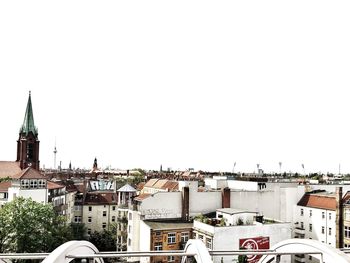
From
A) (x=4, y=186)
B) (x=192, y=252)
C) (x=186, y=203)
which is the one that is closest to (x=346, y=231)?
(x=186, y=203)

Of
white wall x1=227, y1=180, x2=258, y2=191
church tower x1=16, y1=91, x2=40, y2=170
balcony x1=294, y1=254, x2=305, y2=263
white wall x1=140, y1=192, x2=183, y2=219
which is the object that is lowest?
balcony x1=294, y1=254, x2=305, y2=263

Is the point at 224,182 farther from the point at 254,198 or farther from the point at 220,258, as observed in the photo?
the point at 220,258

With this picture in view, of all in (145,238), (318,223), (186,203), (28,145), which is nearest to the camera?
(145,238)

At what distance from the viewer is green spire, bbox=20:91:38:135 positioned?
280ft

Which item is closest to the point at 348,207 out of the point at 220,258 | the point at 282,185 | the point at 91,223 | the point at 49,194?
the point at 282,185

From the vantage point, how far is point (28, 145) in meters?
85.3

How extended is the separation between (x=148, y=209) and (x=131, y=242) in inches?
213

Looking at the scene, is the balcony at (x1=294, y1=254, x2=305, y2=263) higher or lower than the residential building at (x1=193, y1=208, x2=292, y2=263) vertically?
lower

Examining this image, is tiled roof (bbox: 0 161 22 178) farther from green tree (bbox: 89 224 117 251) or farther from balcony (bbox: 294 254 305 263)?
balcony (bbox: 294 254 305 263)

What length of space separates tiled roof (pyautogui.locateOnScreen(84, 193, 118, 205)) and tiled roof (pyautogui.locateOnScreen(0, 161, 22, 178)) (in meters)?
17.5

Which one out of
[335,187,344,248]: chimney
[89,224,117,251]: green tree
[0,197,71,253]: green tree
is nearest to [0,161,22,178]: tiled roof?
[89,224,117,251]: green tree

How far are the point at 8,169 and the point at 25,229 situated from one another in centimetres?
4891

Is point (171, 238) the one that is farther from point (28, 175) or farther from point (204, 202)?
point (28, 175)

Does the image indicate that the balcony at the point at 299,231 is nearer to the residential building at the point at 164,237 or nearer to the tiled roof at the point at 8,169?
the residential building at the point at 164,237
